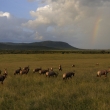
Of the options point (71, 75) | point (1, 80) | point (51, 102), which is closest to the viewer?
point (51, 102)

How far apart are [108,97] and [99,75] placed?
9.11 meters

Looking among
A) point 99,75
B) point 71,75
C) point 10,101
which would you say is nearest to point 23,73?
point 71,75

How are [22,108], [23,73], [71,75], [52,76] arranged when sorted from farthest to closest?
[23,73] → [52,76] → [71,75] → [22,108]

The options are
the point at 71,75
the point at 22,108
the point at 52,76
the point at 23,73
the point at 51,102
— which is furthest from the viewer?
the point at 23,73

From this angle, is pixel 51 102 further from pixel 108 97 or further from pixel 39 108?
pixel 108 97

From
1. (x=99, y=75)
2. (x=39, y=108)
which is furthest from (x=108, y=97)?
(x=99, y=75)

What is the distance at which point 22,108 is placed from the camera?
316 inches

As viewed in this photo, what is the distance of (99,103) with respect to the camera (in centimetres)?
820

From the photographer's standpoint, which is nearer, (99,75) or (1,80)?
(1,80)

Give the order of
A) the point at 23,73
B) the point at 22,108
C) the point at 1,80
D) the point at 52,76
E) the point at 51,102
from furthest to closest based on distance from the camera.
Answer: the point at 23,73 → the point at 52,76 → the point at 1,80 → the point at 51,102 → the point at 22,108

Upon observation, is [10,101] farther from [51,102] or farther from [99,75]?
[99,75]

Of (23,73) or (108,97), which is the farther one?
(23,73)

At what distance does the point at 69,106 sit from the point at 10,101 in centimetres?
289

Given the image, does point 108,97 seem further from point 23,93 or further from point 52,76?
point 52,76
